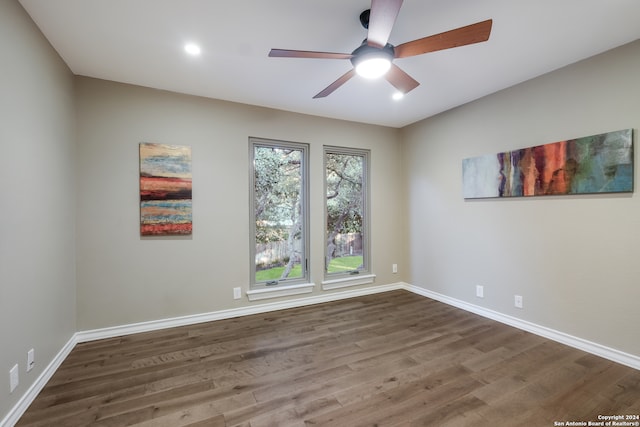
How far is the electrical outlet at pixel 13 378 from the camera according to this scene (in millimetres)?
1685

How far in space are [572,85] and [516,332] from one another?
8.09 feet

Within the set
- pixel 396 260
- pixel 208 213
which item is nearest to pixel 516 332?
pixel 396 260

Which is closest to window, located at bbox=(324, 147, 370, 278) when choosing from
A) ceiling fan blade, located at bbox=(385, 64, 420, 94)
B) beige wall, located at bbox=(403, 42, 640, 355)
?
beige wall, located at bbox=(403, 42, 640, 355)

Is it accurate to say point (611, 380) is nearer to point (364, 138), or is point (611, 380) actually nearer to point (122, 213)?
point (364, 138)

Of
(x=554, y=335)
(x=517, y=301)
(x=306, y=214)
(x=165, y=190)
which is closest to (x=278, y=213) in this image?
(x=306, y=214)

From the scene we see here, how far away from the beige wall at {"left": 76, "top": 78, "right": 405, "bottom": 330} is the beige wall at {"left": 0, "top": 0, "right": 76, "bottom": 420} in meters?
0.19

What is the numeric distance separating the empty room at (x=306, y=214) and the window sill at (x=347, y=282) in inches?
1.3

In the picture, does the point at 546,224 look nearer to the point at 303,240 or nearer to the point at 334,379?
the point at 334,379

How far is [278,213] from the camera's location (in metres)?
3.76

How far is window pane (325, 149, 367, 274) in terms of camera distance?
4.12 meters

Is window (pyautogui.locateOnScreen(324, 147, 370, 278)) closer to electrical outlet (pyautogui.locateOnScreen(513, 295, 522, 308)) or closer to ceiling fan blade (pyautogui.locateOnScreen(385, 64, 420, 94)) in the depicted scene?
ceiling fan blade (pyautogui.locateOnScreen(385, 64, 420, 94))

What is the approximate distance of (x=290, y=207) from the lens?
12.6 feet

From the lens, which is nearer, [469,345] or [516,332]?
[469,345]

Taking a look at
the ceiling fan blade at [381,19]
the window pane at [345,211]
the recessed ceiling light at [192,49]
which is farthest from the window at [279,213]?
the ceiling fan blade at [381,19]
